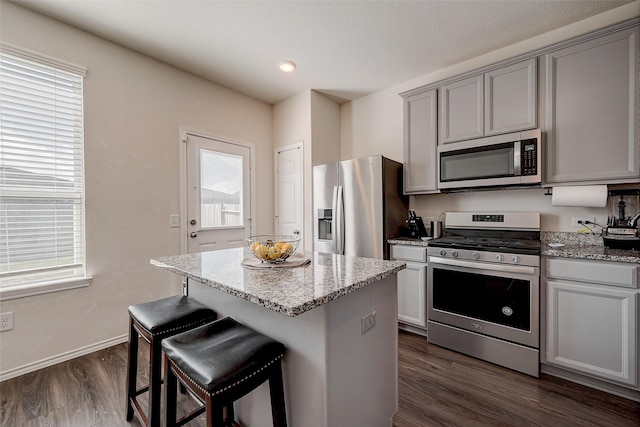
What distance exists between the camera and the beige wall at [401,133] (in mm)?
2258

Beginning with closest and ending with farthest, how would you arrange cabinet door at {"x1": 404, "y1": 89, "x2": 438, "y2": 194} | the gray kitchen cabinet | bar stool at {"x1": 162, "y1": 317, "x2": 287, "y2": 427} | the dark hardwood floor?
bar stool at {"x1": 162, "y1": 317, "x2": 287, "y2": 427} < the dark hardwood floor < the gray kitchen cabinet < cabinet door at {"x1": 404, "y1": 89, "x2": 438, "y2": 194}

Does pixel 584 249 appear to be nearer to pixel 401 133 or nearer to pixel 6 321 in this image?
pixel 401 133

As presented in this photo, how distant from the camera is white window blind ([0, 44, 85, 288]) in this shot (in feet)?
6.65

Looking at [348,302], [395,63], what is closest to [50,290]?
[348,302]

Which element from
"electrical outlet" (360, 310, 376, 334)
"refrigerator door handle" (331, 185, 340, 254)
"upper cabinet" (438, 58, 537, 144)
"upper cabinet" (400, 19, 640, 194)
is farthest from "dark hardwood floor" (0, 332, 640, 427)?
"upper cabinet" (438, 58, 537, 144)

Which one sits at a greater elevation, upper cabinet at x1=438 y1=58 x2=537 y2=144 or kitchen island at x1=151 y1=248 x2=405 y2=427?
upper cabinet at x1=438 y1=58 x2=537 y2=144

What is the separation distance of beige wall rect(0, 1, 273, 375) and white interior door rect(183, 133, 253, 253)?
0.16 meters

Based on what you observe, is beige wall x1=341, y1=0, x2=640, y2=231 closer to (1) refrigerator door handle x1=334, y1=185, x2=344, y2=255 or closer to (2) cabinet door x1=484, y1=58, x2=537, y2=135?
(2) cabinet door x1=484, y1=58, x2=537, y2=135

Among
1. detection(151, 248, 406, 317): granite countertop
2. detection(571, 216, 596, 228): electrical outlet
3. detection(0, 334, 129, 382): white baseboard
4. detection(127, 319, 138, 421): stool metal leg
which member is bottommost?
detection(0, 334, 129, 382): white baseboard

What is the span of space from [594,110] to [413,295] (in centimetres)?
202

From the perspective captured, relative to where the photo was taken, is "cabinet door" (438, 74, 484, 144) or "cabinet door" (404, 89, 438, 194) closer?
"cabinet door" (438, 74, 484, 144)

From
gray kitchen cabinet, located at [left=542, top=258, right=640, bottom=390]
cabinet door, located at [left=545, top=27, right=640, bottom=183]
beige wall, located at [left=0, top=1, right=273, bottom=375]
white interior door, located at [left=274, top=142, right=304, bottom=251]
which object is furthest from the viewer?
white interior door, located at [left=274, top=142, right=304, bottom=251]

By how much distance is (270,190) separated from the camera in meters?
3.95

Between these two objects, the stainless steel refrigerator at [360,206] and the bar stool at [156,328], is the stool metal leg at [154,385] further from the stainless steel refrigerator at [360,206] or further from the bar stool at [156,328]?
the stainless steel refrigerator at [360,206]
